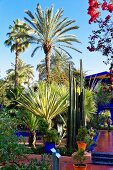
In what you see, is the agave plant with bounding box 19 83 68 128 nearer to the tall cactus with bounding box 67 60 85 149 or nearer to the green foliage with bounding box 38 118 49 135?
the green foliage with bounding box 38 118 49 135

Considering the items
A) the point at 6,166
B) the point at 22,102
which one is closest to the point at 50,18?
the point at 22,102

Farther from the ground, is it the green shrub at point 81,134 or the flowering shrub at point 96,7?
the flowering shrub at point 96,7

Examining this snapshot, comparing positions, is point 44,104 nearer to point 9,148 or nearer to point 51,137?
point 51,137

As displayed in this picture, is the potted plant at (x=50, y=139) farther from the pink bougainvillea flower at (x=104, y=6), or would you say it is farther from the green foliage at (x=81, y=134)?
the pink bougainvillea flower at (x=104, y=6)

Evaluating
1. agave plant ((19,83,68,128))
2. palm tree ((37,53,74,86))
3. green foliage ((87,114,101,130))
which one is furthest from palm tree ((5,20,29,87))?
agave plant ((19,83,68,128))

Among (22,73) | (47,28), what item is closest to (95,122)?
(47,28)

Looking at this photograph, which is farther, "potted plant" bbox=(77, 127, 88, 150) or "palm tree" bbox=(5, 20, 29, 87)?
"palm tree" bbox=(5, 20, 29, 87)

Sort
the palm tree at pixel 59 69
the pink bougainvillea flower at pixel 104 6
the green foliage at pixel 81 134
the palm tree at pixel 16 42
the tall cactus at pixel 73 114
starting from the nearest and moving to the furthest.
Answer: the pink bougainvillea flower at pixel 104 6 → the green foliage at pixel 81 134 → the tall cactus at pixel 73 114 → the palm tree at pixel 59 69 → the palm tree at pixel 16 42

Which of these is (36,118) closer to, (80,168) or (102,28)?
(80,168)

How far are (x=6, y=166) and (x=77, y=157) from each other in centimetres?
292

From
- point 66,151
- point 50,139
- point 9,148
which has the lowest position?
point 66,151

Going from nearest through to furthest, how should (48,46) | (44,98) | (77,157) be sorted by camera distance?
(77,157), (44,98), (48,46)

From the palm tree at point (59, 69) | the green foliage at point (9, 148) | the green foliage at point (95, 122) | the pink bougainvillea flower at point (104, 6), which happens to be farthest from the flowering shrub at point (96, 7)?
the palm tree at point (59, 69)

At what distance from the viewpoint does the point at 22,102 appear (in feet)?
42.5
